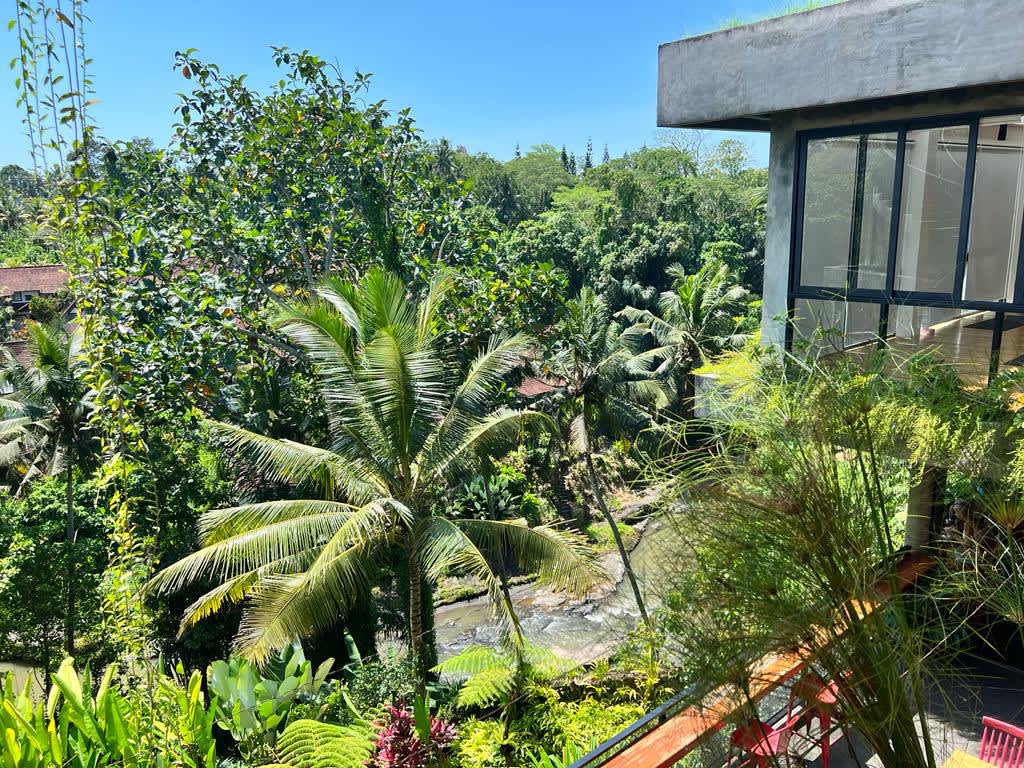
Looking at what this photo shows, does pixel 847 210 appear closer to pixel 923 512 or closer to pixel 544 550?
pixel 923 512

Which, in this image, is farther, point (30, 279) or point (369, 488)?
point (30, 279)

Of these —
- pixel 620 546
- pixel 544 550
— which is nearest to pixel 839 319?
pixel 544 550

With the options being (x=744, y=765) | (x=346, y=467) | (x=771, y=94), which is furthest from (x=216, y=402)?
(x=744, y=765)

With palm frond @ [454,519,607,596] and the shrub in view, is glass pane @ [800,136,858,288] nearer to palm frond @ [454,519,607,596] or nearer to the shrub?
palm frond @ [454,519,607,596]

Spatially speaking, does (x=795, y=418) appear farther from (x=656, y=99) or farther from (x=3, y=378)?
(x=3, y=378)

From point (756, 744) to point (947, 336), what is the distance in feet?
14.3

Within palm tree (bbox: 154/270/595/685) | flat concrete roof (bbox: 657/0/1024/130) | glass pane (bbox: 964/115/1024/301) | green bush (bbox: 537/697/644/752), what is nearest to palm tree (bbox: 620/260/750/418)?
palm tree (bbox: 154/270/595/685)

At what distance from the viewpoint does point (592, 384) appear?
56.6 feet

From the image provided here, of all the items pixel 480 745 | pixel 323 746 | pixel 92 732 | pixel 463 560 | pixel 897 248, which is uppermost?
pixel 897 248

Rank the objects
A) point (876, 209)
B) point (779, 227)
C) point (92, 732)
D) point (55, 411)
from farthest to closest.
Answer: point (55, 411)
point (779, 227)
point (876, 209)
point (92, 732)

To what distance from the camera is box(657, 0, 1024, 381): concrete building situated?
4854 mm

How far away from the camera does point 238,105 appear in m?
11.8

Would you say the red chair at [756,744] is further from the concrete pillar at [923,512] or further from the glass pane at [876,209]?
the glass pane at [876,209]

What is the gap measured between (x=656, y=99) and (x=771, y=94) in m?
1.14
